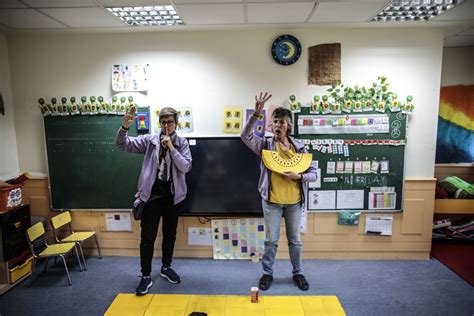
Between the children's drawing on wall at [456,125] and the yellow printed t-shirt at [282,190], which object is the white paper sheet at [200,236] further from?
the children's drawing on wall at [456,125]

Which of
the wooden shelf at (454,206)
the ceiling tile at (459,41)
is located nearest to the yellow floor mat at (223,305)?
the wooden shelf at (454,206)

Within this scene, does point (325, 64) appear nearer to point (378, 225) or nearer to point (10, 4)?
point (378, 225)

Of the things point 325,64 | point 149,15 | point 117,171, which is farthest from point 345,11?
point 117,171

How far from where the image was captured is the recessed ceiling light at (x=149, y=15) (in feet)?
8.46

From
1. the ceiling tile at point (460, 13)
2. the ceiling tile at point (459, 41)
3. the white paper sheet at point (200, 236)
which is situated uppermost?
the ceiling tile at point (460, 13)

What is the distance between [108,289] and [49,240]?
1.19 metres

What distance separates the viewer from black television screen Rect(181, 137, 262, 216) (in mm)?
3066

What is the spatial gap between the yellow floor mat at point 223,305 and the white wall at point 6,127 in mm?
1908

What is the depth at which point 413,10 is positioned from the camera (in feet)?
8.67

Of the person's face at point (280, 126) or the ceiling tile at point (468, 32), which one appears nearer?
the person's face at point (280, 126)

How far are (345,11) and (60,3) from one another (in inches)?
89.8

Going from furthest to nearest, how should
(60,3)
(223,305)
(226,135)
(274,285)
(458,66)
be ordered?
(458,66)
(226,135)
(274,285)
(60,3)
(223,305)

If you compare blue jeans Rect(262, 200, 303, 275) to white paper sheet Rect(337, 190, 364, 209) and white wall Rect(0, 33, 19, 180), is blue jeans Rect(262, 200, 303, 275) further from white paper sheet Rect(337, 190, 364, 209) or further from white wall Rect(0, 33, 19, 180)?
white wall Rect(0, 33, 19, 180)

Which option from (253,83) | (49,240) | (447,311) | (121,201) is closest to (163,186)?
(121,201)
